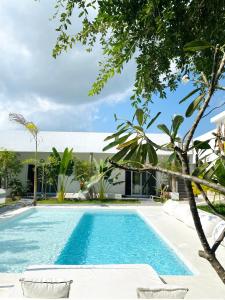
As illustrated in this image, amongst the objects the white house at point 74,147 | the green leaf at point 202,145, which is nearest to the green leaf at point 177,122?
the green leaf at point 202,145

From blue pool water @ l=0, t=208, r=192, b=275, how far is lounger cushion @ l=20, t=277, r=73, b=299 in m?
4.37

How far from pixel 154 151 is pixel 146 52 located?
283cm

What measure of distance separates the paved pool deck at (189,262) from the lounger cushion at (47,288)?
1.41 metres

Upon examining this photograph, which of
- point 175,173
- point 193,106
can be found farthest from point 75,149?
point 175,173

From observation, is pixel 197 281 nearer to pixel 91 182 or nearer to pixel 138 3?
pixel 138 3

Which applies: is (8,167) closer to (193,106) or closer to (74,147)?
(74,147)

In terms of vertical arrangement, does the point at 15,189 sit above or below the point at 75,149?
below

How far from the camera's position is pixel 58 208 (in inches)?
787

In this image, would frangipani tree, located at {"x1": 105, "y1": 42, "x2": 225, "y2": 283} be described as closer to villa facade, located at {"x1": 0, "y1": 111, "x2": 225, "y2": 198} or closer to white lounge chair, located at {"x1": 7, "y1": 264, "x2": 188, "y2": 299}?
white lounge chair, located at {"x1": 7, "y1": 264, "x2": 188, "y2": 299}

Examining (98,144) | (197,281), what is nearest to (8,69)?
(98,144)

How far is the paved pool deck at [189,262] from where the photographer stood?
5.76 m

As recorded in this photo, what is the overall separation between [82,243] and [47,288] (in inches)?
318

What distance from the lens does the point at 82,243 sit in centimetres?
1177

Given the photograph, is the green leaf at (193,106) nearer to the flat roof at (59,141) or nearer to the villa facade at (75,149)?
the villa facade at (75,149)
